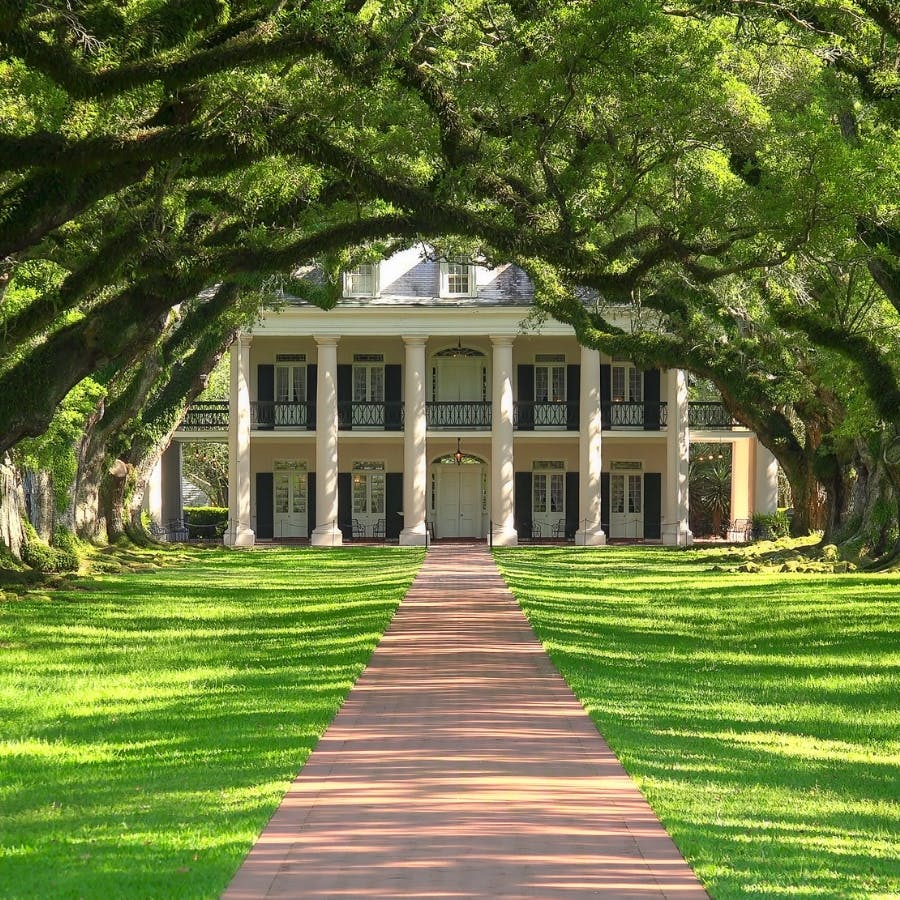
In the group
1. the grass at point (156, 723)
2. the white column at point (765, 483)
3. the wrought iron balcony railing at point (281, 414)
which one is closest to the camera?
the grass at point (156, 723)

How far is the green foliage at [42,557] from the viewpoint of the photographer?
27031 mm

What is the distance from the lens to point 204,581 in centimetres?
2897

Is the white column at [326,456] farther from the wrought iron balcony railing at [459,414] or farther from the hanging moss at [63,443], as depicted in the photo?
the hanging moss at [63,443]

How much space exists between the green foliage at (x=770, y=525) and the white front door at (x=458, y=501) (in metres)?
8.98

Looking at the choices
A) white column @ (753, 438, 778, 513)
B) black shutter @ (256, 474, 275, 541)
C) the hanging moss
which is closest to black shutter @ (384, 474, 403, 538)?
black shutter @ (256, 474, 275, 541)

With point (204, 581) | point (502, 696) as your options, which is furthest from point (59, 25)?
point (204, 581)

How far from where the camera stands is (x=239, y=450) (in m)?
45.4

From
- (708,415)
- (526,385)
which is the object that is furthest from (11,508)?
(708,415)

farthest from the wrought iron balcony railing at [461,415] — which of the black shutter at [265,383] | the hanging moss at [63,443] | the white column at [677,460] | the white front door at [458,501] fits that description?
the hanging moss at [63,443]

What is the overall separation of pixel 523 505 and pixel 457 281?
283 inches

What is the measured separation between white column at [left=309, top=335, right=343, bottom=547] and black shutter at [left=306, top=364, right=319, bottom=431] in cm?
133

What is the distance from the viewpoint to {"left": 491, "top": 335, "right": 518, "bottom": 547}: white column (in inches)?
1769

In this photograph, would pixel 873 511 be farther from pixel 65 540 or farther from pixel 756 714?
pixel 756 714

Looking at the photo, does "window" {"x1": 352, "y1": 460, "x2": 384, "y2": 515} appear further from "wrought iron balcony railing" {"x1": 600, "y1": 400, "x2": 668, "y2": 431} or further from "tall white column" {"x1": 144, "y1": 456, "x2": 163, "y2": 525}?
"wrought iron balcony railing" {"x1": 600, "y1": 400, "x2": 668, "y2": 431}
